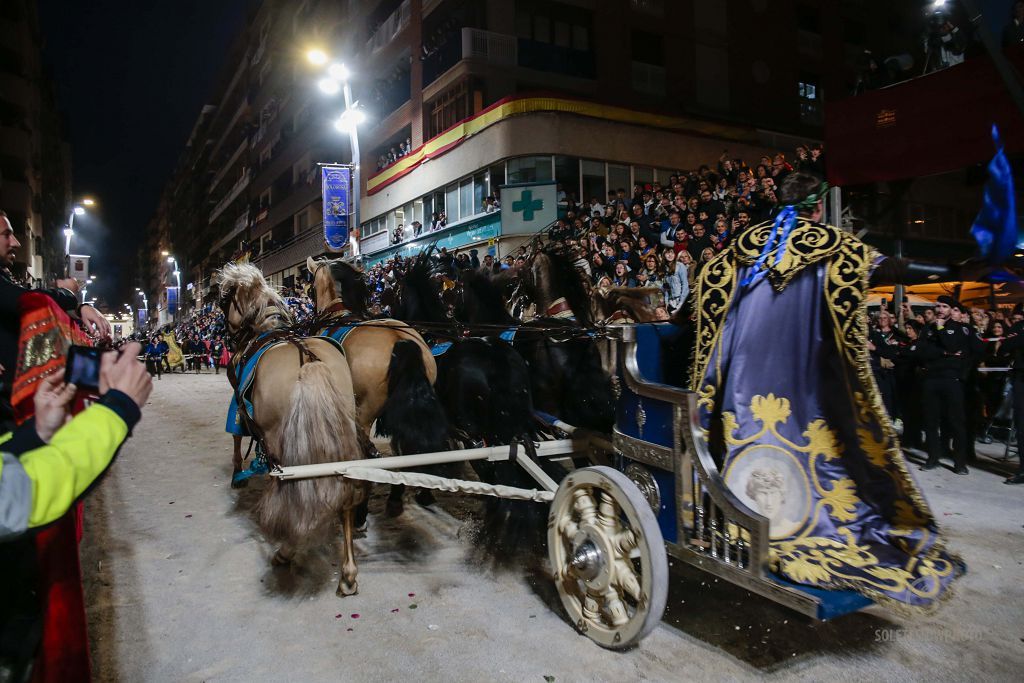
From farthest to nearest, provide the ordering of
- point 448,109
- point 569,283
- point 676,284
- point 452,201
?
point 448,109, point 452,201, point 676,284, point 569,283

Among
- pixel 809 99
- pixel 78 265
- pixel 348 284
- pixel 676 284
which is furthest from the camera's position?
pixel 809 99

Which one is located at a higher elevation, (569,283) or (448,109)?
(448,109)

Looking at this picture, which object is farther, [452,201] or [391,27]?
[391,27]

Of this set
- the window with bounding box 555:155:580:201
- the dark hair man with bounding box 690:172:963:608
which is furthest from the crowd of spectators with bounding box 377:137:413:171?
the dark hair man with bounding box 690:172:963:608

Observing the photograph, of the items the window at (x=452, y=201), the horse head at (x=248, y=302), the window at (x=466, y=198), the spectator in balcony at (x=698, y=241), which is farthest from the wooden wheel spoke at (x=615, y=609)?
the window at (x=452, y=201)

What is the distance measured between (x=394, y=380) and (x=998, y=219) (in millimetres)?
4015

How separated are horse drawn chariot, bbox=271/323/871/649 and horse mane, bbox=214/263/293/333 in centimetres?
249

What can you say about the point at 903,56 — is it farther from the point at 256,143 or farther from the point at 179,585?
the point at 256,143

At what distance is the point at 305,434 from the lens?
3.82 m

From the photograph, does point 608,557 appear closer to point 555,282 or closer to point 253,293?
point 555,282

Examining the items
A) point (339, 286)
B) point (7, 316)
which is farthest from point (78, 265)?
point (7, 316)

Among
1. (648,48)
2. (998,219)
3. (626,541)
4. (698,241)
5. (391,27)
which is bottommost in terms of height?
(626,541)

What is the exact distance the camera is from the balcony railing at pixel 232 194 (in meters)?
53.3

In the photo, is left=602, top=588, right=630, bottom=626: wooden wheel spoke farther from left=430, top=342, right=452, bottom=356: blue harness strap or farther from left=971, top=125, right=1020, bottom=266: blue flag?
left=430, top=342, right=452, bottom=356: blue harness strap
